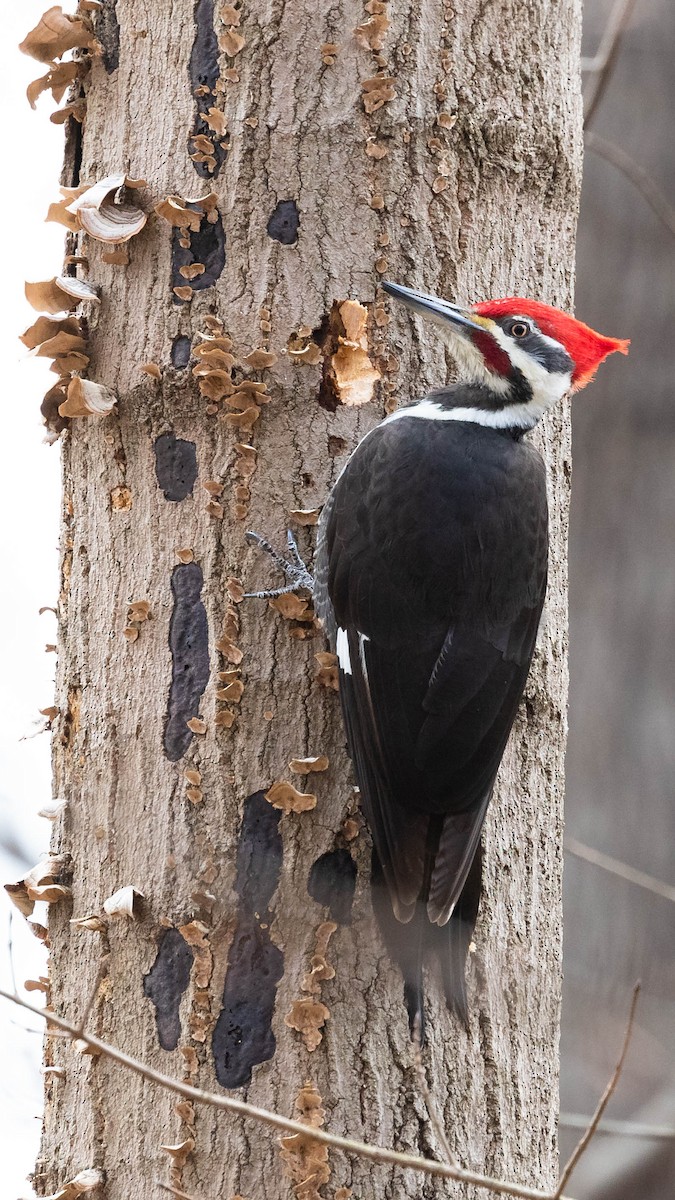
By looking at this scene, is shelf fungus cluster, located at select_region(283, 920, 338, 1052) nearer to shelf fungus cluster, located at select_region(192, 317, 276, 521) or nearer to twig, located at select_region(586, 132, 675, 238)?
shelf fungus cluster, located at select_region(192, 317, 276, 521)

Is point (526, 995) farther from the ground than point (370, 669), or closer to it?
closer to it

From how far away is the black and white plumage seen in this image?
1928 mm

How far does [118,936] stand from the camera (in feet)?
6.36

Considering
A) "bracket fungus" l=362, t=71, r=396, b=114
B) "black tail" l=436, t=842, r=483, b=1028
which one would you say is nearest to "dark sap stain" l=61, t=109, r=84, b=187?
"bracket fungus" l=362, t=71, r=396, b=114

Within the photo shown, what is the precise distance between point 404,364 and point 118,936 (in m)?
1.03

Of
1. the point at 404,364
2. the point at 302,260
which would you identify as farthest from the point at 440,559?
the point at 302,260

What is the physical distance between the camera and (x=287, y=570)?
1992 mm

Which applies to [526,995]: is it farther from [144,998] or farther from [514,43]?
A: [514,43]

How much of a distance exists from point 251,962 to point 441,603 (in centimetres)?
66

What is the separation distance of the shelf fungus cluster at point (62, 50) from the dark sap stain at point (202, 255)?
1.28ft

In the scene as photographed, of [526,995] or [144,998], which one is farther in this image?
[526,995]

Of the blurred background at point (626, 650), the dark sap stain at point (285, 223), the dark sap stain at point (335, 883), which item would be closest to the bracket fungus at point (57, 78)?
the dark sap stain at point (285, 223)

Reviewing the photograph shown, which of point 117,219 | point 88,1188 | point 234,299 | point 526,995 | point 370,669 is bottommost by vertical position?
point 88,1188

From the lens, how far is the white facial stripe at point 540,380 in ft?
7.55
